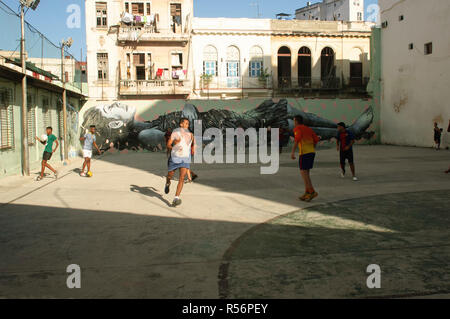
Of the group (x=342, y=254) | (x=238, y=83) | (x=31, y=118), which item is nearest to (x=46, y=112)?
(x=31, y=118)

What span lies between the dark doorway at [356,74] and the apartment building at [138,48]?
13.6 metres

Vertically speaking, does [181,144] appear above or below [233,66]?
below

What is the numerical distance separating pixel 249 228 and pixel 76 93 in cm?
1764

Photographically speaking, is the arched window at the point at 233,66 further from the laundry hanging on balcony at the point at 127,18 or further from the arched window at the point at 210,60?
the laundry hanging on balcony at the point at 127,18

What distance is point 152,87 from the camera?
30.6 m

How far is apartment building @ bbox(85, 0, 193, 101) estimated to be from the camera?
101 ft

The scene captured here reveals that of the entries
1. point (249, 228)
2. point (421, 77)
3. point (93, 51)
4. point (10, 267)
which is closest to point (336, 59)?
point (421, 77)

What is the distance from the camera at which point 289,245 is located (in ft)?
17.4

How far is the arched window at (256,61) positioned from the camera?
3281 cm

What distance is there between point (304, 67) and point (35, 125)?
23461mm

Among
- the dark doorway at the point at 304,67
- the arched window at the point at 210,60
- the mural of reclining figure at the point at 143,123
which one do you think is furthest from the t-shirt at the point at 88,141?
the dark doorway at the point at 304,67

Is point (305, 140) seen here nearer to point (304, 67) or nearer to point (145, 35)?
point (145, 35)

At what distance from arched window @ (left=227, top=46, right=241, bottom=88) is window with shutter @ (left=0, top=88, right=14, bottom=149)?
68.5 feet
